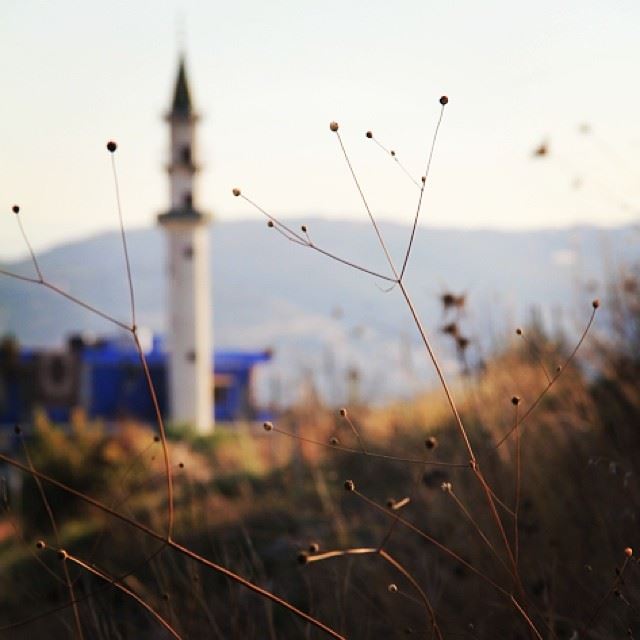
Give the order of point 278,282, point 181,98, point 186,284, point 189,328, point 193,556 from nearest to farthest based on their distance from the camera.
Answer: point 193,556, point 189,328, point 186,284, point 181,98, point 278,282

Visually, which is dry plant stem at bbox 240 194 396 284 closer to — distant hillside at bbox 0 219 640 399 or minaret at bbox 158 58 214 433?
minaret at bbox 158 58 214 433

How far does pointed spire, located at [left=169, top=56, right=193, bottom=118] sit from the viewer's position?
77.0 feet

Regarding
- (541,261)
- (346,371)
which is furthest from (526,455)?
(541,261)

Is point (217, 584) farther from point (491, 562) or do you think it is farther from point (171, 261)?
point (171, 261)

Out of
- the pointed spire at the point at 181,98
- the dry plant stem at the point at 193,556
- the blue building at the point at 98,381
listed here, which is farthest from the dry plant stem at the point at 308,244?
the pointed spire at the point at 181,98

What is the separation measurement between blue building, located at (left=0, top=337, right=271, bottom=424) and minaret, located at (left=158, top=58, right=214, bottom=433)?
562 millimetres

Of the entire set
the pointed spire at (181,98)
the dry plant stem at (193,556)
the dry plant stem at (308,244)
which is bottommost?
the dry plant stem at (193,556)

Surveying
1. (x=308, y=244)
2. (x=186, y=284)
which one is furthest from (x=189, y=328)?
(x=308, y=244)

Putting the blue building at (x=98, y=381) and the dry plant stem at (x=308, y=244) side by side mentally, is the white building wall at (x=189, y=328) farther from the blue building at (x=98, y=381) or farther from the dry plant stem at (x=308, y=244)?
the dry plant stem at (x=308, y=244)

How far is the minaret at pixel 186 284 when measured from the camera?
2209cm

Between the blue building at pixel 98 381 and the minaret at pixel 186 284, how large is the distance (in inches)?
22.1

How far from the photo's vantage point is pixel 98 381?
22359 millimetres

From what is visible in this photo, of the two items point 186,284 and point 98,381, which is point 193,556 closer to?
point 98,381

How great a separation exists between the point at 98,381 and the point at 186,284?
101 inches
